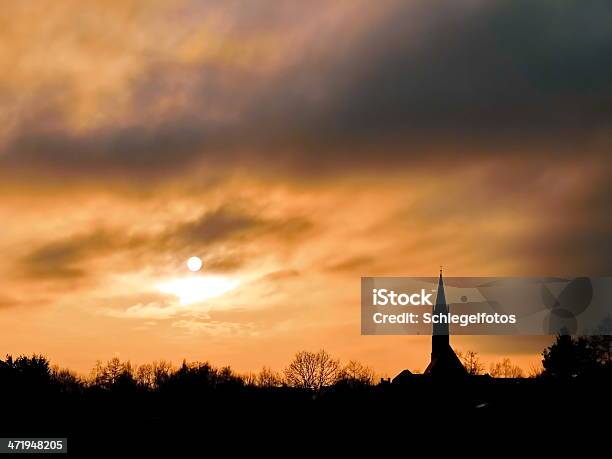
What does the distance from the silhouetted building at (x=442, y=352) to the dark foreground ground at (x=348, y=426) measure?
81.2 m

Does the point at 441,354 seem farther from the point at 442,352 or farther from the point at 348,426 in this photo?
the point at 348,426

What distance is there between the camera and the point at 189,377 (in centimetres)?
14438

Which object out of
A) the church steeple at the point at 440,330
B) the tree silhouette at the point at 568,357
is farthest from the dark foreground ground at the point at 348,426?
the church steeple at the point at 440,330

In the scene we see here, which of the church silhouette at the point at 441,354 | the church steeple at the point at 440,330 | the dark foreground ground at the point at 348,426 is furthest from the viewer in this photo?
the church steeple at the point at 440,330

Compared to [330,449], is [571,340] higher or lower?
higher

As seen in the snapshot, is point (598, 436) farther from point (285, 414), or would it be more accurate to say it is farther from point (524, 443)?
point (285, 414)

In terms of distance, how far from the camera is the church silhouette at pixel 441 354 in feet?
473

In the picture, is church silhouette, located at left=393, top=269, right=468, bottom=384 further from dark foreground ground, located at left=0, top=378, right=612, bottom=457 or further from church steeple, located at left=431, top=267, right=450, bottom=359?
dark foreground ground, located at left=0, top=378, right=612, bottom=457

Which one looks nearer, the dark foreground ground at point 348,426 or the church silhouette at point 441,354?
the dark foreground ground at point 348,426

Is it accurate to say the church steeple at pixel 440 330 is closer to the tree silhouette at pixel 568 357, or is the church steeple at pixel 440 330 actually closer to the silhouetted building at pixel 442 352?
the silhouetted building at pixel 442 352

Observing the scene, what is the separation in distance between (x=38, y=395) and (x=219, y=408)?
19.2 m

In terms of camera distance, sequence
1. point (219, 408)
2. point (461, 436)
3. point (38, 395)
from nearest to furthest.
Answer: point (461, 436) → point (219, 408) → point (38, 395)

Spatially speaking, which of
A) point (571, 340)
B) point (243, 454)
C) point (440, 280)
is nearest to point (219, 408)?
point (243, 454)

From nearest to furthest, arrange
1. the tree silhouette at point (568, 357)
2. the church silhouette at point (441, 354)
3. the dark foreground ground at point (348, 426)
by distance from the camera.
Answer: the dark foreground ground at point (348, 426) < the tree silhouette at point (568, 357) < the church silhouette at point (441, 354)
